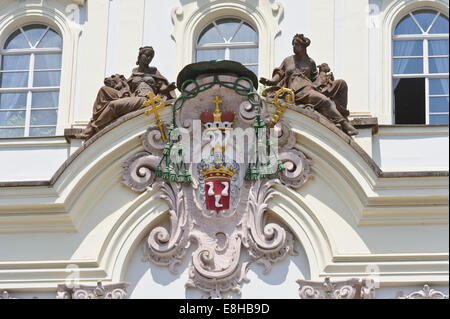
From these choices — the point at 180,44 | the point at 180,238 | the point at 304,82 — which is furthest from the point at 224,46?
the point at 180,238

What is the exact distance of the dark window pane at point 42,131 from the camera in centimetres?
2020

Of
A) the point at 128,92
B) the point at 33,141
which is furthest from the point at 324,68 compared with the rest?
the point at 33,141

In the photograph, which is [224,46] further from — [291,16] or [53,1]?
[53,1]

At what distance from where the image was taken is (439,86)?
1975 cm

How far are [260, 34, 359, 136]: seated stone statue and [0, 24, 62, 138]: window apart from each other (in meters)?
3.38

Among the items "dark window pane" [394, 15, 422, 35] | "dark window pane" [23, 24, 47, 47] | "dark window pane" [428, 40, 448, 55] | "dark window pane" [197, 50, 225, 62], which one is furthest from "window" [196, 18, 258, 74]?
"dark window pane" [428, 40, 448, 55]

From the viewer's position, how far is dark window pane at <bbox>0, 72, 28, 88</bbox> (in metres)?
20.6

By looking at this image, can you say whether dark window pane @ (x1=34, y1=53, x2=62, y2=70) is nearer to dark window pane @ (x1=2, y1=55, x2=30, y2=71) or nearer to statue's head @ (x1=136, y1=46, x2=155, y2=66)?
dark window pane @ (x1=2, y1=55, x2=30, y2=71)

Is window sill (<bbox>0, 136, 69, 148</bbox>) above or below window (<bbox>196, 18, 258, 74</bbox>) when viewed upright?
below

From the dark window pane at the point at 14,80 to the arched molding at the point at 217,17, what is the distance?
2.22m

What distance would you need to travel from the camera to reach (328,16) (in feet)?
65.9

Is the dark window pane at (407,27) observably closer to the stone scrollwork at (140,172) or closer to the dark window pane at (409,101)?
the dark window pane at (409,101)

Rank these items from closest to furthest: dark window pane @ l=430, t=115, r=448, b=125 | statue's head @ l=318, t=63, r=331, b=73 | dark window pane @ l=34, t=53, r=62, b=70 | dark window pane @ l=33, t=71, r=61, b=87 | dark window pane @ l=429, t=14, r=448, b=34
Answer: statue's head @ l=318, t=63, r=331, b=73, dark window pane @ l=430, t=115, r=448, b=125, dark window pane @ l=429, t=14, r=448, b=34, dark window pane @ l=33, t=71, r=61, b=87, dark window pane @ l=34, t=53, r=62, b=70

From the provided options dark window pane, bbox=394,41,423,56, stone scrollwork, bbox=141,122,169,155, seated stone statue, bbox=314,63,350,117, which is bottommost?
stone scrollwork, bbox=141,122,169,155
